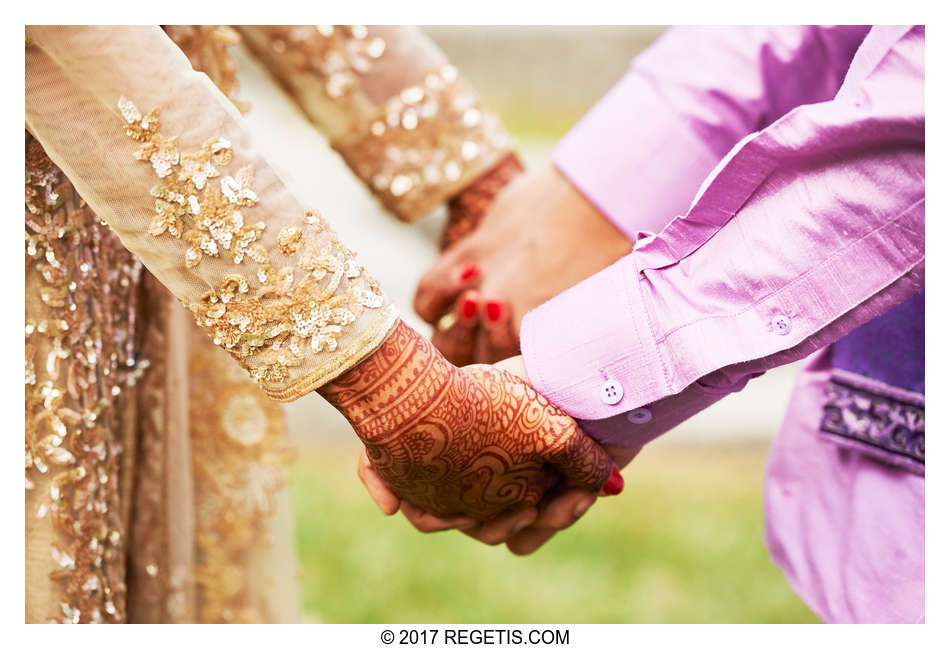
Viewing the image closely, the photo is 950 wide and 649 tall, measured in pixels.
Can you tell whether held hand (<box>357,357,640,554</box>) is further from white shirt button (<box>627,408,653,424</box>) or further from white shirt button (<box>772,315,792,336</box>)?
white shirt button (<box>772,315,792,336</box>)

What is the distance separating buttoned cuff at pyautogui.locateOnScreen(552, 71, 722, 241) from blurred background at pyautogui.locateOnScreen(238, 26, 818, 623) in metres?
0.33

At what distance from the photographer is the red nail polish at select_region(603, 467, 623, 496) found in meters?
0.85

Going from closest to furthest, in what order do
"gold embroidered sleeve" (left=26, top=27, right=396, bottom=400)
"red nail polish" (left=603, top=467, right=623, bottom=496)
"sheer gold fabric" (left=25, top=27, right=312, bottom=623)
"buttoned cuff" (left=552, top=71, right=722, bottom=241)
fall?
"gold embroidered sleeve" (left=26, top=27, right=396, bottom=400) → "sheer gold fabric" (left=25, top=27, right=312, bottom=623) → "red nail polish" (left=603, top=467, right=623, bottom=496) → "buttoned cuff" (left=552, top=71, right=722, bottom=241)

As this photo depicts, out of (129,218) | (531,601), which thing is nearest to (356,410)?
(129,218)

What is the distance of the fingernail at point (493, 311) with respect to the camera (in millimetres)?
991

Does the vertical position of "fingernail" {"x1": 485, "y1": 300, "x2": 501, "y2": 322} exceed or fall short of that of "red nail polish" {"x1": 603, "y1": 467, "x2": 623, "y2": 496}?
it exceeds it

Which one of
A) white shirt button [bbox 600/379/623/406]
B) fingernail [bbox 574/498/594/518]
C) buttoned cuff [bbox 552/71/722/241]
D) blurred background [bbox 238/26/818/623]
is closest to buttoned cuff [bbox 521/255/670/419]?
white shirt button [bbox 600/379/623/406]

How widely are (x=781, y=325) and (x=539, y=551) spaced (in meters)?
1.39

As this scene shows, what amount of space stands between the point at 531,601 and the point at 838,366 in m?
1.12

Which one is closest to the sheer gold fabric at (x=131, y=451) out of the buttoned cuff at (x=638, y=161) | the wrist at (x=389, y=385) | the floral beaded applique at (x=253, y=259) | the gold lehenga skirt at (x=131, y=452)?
the gold lehenga skirt at (x=131, y=452)

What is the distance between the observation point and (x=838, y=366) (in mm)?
890

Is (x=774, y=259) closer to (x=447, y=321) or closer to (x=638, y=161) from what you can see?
(x=638, y=161)

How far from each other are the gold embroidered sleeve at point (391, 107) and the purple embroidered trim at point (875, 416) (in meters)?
0.51

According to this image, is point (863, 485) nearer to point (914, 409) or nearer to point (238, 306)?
point (914, 409)
